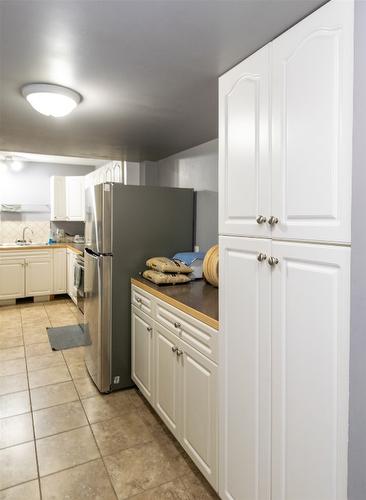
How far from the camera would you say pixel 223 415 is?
1524 mm

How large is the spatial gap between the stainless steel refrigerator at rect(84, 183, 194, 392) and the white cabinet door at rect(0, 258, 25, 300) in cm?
296

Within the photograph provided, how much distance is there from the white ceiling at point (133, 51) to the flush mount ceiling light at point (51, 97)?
0.17ft

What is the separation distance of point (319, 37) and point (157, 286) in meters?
1.71

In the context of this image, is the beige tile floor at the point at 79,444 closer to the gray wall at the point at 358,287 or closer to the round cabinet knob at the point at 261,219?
the gray wall at the point at 358,287

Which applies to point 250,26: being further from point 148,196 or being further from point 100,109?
point 148,196

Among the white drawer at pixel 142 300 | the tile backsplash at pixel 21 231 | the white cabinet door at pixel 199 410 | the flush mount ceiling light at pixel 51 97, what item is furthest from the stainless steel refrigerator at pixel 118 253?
the tile backsplash at pixel 21 231

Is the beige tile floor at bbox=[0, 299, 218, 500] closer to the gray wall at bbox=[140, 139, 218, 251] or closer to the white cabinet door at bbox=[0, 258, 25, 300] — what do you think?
the gray wall at bbox=[140, 139, 218, 251]

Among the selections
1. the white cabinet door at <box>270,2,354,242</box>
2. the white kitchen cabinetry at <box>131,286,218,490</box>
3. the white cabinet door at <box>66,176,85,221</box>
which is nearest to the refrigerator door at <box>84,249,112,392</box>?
the white kitchen cabinetry at <box>131,286,218,490</box>

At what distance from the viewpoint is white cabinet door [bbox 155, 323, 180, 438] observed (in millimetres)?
1977

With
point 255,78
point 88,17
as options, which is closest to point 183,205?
point 255,78

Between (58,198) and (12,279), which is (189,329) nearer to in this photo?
(12,279)

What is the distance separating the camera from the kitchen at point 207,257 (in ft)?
3.25

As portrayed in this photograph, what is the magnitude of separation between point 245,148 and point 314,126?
0.35 metres

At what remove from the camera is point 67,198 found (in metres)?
5.85
